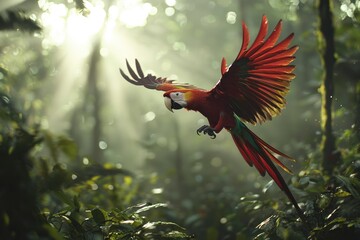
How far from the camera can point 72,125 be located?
1620cm

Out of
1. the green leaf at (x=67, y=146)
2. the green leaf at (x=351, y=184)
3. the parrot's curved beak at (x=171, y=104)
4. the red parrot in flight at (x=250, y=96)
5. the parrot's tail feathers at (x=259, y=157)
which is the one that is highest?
the green leaf at (x=67, y=146)

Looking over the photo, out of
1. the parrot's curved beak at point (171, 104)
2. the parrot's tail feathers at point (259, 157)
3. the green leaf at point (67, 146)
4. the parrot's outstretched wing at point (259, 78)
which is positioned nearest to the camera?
the parrot's outstretched wing at point (259, 78)

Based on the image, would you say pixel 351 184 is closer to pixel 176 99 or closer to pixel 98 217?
pixel 176 99

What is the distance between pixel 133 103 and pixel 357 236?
17098 millimetres

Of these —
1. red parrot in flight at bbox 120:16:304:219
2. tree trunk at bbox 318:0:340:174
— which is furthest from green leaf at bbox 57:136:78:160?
tree trunk at bbox 318:0:340:174

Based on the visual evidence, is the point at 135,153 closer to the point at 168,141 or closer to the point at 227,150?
the point at 168,141

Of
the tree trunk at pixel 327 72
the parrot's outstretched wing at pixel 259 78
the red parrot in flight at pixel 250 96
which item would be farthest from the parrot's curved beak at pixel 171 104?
the tree trunk at pixel 327 72

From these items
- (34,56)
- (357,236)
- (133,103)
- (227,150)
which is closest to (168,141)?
(133,103)

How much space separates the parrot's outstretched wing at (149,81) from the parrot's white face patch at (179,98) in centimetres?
29

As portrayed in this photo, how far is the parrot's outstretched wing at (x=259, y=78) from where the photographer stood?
252 cm

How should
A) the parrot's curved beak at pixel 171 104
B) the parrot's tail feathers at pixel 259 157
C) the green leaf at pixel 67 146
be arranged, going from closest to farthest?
the parrot's tail feathers at pixel 259 157 → the parrot's curved beak at pixel 171 104 → the green leaf at pixel 67 146

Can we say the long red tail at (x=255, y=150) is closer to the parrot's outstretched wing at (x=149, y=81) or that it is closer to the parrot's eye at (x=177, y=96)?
the parrot's eye at (x=177, y=96)

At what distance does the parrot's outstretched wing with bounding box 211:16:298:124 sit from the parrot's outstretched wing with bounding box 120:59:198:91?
0.45 metres

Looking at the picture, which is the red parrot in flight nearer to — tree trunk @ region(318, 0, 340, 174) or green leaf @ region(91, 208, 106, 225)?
green leaf @ region(91, 208, 106, 225)
